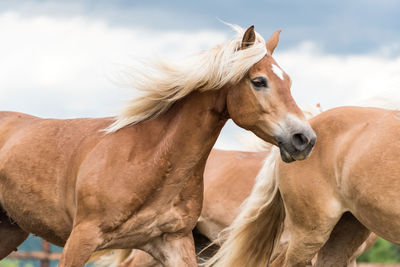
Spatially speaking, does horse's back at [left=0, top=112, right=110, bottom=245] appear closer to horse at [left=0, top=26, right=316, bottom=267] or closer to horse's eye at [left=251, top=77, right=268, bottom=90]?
horse at [left=0, top=26, right=316, bottom=267]

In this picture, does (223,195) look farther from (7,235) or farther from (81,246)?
(81,246)

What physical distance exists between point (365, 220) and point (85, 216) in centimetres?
190

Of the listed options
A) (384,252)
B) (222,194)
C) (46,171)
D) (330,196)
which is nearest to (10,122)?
(46,171)

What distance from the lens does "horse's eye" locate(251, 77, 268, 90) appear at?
3992 mm

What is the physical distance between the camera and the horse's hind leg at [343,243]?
17.9ft

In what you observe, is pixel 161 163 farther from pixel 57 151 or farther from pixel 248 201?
pixel 248 201

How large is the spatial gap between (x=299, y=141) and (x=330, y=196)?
1.07 meters

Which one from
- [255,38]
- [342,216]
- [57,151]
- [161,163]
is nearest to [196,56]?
[255,38]

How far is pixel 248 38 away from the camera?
13.5ft

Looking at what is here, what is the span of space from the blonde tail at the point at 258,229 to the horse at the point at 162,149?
1.11 meters

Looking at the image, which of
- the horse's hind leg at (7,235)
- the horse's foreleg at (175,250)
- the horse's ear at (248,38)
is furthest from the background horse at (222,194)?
the horse's ear at (248,38)

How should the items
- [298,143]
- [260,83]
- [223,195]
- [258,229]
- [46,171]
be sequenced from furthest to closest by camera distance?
[223,195], [258,229], [46,171], [260,83], [298,143]

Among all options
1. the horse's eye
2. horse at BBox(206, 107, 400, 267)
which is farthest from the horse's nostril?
horse at BBox(206, 107, 400, 267)

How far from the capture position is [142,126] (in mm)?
4441
